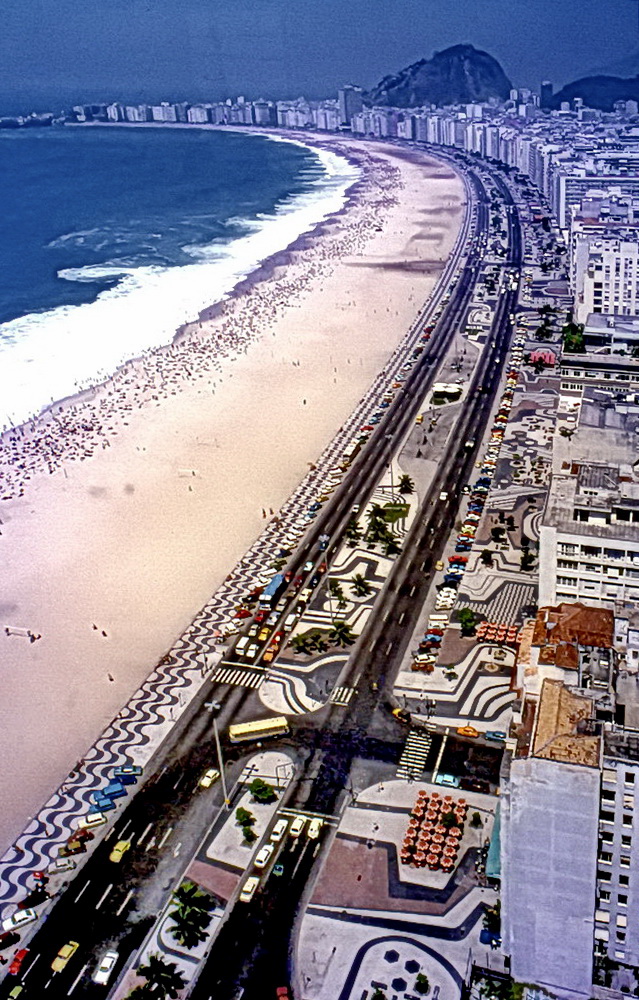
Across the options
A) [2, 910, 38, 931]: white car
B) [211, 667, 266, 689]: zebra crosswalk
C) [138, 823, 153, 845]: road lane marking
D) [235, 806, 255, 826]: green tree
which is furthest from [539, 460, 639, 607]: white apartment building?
[2, 910, 38, 931]: white car

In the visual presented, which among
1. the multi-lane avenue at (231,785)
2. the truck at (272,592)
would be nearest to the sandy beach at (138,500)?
the truck at (272,592)

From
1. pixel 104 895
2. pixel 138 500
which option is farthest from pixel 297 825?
pixel 138 500

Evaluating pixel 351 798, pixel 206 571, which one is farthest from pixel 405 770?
pixel 206 571

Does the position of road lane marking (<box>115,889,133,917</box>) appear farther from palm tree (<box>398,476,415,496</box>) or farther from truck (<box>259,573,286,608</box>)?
palm tree (<box>398,476,415,496</box>)

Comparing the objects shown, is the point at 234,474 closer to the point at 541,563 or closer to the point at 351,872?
the point at 541,563

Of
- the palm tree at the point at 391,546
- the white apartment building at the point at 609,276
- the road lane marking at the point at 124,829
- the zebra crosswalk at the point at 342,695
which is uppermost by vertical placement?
the white apartment building at the point at 609,276

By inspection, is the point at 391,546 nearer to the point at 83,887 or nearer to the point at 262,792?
the point at 262,792

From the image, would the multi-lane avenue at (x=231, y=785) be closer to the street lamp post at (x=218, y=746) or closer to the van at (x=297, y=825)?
the street lamp post at (x=218, y=746)
